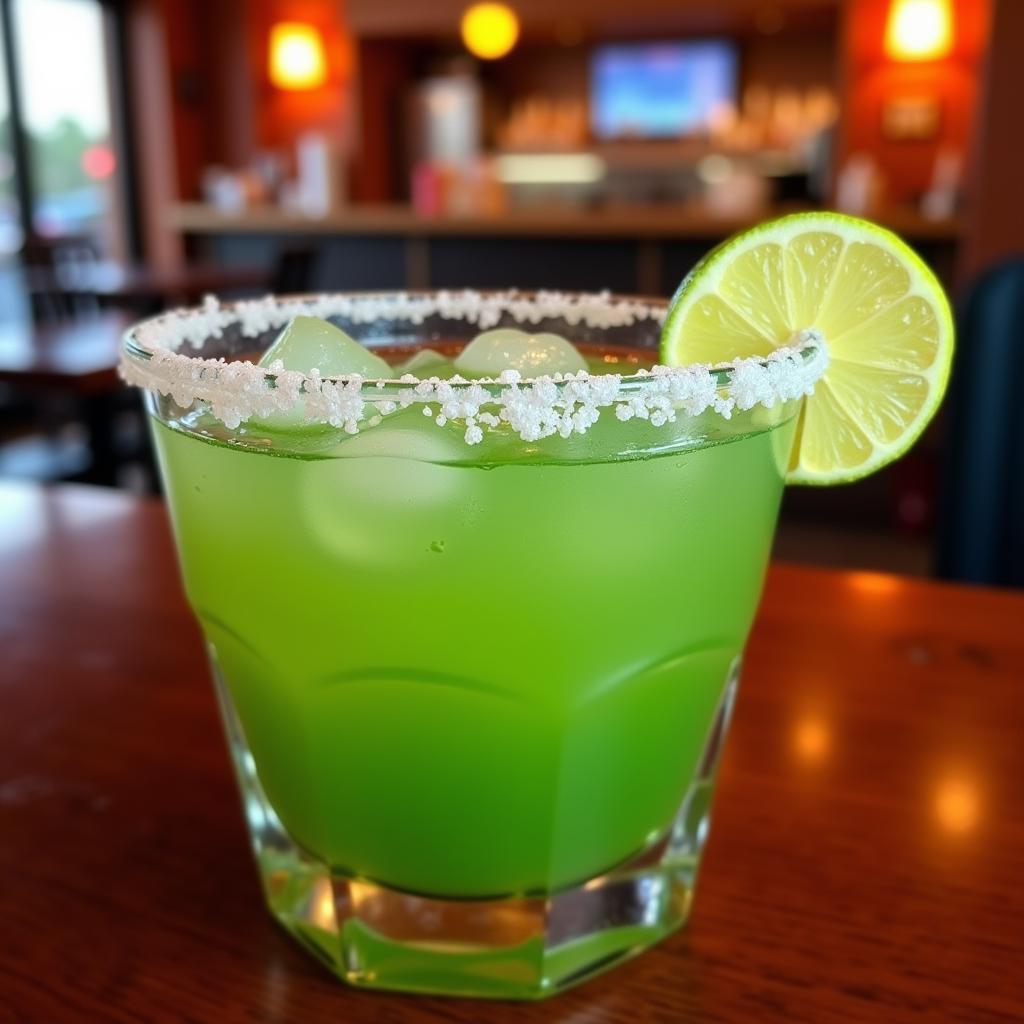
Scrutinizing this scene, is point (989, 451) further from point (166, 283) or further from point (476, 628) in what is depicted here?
point (166, 283)

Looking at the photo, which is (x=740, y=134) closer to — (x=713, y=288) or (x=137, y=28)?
(x=137, y=28)

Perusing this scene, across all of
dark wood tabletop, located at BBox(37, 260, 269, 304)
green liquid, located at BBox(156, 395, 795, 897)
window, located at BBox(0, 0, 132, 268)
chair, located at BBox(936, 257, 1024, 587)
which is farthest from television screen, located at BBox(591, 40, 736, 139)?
green liquid, located at BBox(156, 395, 795, 897)

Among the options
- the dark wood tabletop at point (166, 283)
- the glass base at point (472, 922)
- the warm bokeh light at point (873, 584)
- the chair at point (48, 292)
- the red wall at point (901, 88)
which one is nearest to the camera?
the glass base at point (472, 922)

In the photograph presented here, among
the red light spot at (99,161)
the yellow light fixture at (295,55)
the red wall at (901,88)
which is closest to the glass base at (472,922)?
the red wall at (901,88)

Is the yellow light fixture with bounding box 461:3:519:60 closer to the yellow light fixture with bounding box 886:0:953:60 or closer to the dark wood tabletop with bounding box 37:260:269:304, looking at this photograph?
the yellow light fixture with bounding box 886:0:953:60

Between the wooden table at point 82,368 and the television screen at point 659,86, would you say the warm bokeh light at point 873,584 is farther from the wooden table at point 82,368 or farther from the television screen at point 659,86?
the television screen at point 659,86

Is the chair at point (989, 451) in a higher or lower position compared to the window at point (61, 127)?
lower
